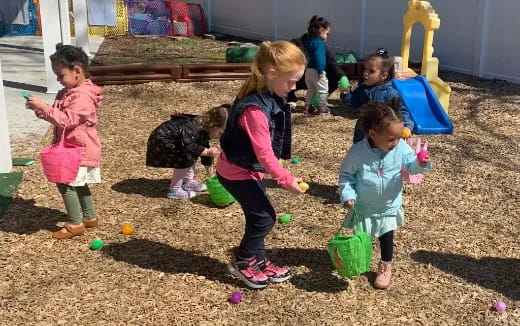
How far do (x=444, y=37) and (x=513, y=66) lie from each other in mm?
1654

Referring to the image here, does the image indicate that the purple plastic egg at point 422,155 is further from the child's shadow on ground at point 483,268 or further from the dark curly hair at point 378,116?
the child's shadow on ground at point 483,268

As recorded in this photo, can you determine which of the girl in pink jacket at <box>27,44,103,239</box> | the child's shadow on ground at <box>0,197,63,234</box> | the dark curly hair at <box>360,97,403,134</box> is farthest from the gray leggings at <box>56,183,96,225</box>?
the dark curly hair at <box>360,97,403,134</box>

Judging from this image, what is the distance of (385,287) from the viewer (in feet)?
13.3

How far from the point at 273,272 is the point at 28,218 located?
2251mm

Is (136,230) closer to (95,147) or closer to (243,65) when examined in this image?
(95,147)

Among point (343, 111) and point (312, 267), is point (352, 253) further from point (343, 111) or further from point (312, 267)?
point (343, 111)

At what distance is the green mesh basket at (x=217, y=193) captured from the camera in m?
5.26

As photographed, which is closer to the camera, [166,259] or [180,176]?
[166,259]

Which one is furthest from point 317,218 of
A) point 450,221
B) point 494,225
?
point 494,225

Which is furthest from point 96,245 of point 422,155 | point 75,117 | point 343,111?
point 343,111

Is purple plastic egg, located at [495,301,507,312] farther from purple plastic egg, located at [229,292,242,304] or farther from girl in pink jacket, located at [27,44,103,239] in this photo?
girl in pink jacket, located at [27,44,103,239]

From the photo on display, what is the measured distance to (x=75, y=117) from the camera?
4355 mm

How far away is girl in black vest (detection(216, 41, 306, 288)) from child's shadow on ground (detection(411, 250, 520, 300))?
3.76 feet

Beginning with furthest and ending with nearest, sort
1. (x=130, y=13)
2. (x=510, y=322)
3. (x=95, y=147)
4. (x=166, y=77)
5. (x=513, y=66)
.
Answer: (x=130, y=13)
(x=513, y=66)
(x=166, y=77)
(x=95, y=147)
(x=510, y=322)
